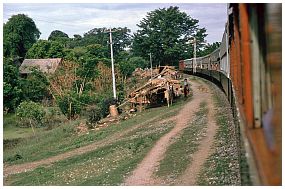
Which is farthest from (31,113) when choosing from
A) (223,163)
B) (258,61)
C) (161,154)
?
(258,61)

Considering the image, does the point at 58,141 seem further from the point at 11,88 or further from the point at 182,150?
the point at 182,150

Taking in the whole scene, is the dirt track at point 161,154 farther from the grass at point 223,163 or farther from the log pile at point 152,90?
the log pile at point 152,90

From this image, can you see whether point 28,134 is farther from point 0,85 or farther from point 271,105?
point 271,105

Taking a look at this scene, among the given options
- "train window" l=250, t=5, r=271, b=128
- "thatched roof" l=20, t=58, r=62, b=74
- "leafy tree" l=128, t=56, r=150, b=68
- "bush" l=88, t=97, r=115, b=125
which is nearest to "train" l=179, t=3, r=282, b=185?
"train window" l=250, t=5, r=271, b=128

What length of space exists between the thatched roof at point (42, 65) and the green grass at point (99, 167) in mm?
14842

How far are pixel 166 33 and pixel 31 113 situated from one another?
326 inches

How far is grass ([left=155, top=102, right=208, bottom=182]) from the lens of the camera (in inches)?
371

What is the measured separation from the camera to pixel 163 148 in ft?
40.2

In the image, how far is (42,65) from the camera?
3033 cm

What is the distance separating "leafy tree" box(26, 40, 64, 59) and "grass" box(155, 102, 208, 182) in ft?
63.2

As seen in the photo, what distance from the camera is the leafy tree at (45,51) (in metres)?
33.1

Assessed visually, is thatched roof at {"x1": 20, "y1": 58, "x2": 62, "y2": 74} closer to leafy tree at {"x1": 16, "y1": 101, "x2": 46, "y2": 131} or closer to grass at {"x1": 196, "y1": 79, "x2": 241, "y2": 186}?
leafy tree at {"x1": 16, "y1": 101, "x2": 46, "y2": 131}

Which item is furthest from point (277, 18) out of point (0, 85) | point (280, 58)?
point (0, 85)

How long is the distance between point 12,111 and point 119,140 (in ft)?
37.7
